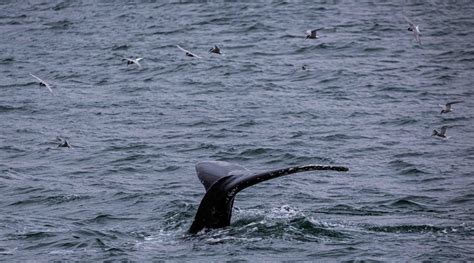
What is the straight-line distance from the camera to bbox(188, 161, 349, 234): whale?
452 inches

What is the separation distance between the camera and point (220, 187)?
11.7 m

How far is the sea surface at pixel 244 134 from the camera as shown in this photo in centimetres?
1347

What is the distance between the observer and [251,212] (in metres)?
14.4

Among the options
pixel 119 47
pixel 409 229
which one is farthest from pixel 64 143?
pixel 119 47

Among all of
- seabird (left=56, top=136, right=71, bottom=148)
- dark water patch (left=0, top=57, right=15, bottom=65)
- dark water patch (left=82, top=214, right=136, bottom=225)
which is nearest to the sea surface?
dark water patch (left=82, top=214, right=136, bottom=225)

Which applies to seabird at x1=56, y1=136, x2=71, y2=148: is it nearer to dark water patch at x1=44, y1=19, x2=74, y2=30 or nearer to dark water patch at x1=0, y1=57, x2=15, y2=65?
dark water patch at x1=0, y1=57, x2=15, y2=65

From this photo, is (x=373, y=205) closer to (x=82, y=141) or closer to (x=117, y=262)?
(x=117, y=262)

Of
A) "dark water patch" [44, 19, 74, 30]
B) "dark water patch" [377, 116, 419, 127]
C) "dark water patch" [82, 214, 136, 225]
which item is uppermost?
"dark water patch" [82, 214, 136, 225]

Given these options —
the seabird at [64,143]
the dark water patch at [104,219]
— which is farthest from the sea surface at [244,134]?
the seabird at [64,143]

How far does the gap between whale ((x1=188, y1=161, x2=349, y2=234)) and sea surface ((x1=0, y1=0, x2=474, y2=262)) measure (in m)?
0.30

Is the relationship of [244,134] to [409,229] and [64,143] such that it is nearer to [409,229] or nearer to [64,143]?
[64,143]

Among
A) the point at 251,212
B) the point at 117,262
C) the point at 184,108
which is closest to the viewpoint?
the point at 117,262

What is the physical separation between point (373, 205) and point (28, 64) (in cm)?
2022

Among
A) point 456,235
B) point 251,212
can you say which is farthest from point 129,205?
point 456,235
